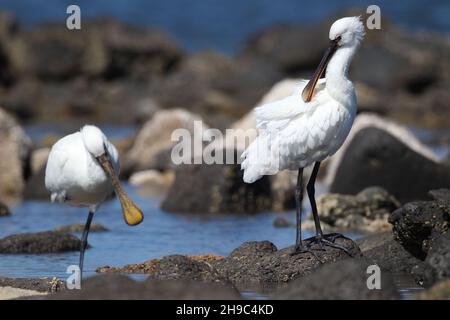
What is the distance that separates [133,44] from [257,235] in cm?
2652

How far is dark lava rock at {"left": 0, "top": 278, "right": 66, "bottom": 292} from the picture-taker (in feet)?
34.2

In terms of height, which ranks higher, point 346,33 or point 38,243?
point 346,33

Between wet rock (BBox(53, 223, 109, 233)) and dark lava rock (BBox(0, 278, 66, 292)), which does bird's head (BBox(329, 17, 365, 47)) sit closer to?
dark lava rock (BBox(0, 278, 66, 292))

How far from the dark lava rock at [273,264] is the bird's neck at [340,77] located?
1.60m

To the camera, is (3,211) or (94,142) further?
(3,211)

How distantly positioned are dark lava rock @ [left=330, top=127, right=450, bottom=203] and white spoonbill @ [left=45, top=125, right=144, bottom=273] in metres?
6.81

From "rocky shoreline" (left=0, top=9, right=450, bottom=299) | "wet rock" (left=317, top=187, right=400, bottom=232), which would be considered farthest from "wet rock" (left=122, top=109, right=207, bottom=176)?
"wet rock" (left=317, top=187, right=400, bottom=232)

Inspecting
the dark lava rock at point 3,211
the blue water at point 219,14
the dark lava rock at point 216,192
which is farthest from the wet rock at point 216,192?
the blue water at point 219,14

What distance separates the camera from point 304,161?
11266mm

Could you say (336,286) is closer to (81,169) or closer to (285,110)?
(285,110)

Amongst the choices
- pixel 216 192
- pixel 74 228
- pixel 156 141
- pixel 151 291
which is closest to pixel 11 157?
pixel 156 141

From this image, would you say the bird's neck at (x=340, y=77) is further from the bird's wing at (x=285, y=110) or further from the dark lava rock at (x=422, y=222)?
the dark lava rock at (x=422, y=222)

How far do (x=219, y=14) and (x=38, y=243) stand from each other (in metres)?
51.4

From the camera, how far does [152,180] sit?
72.0ft
